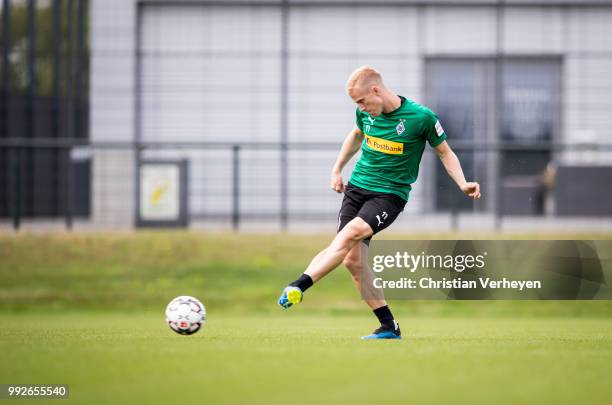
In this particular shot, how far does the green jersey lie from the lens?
23.3 feet

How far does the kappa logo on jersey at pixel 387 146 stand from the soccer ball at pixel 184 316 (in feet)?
5.98

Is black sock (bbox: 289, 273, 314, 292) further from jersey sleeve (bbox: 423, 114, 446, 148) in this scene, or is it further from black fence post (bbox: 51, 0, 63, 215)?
black fence post (bbox: 51, 0, 63, 215)

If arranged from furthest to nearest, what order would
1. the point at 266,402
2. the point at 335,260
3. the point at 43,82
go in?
the point at 43,82 → the point at 335,260 → the point at 266,402

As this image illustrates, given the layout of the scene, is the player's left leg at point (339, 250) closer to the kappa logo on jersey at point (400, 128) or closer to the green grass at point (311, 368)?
the green grass at point (311, 368)

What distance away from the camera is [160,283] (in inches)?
550

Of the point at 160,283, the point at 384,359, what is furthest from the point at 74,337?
the point at 160,283

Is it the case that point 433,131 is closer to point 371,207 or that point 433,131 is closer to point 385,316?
point 371,207

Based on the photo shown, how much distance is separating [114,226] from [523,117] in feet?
29.5

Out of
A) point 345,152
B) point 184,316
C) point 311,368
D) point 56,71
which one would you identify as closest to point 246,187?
point 56,71

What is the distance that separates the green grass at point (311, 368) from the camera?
4637 millimetres

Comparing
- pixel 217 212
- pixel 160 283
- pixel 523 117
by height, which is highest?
pixel 523 117

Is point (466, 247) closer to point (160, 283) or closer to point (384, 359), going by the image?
point (160, 283)

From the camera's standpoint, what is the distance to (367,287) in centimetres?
742

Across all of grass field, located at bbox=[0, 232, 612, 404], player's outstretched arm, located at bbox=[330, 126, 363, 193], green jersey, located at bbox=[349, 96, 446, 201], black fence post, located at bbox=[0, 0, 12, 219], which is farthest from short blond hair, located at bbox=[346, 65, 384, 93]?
black fence post, located at bbox=[0, 0, 12, 219]
